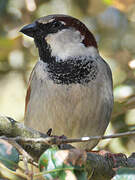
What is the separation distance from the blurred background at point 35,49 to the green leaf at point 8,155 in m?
1.89

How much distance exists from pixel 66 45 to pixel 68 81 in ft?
0.89

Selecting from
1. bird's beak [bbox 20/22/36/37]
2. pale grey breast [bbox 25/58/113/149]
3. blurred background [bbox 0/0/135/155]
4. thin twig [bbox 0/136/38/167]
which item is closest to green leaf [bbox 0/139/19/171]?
thin twig [bbox 0/136/38/167]

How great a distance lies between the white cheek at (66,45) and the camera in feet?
9.35

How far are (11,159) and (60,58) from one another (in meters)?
1.47

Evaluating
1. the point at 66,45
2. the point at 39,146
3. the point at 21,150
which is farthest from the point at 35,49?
the point at 21,150

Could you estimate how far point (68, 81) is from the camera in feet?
9.01

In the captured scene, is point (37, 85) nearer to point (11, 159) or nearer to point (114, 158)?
point (114, 158)

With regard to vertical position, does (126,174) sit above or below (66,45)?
below

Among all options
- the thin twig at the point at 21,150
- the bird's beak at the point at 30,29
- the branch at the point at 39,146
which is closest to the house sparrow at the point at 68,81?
the bird's beak at the point at 30,29

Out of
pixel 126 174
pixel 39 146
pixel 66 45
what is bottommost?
pixel 126 174

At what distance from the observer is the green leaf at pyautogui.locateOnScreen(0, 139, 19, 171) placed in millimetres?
1436

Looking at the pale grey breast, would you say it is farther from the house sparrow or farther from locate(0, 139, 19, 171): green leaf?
locate(0, 139, 19, 171): green leaf

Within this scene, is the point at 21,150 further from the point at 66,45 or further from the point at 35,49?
the point at 35,49

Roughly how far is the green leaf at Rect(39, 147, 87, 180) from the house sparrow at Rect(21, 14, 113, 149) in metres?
1.31
